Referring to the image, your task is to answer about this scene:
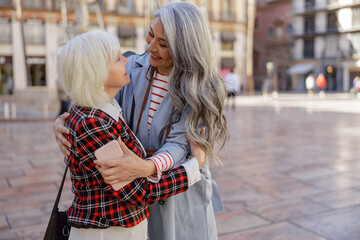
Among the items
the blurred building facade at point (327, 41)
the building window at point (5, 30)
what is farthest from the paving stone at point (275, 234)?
the blurred building facade at point (327, 41)

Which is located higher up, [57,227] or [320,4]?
[320,4]

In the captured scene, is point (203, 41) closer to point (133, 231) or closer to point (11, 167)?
point (133, 231)

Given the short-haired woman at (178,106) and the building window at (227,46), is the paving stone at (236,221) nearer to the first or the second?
the short-haired woman at (178,106)

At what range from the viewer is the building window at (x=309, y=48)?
4581cm

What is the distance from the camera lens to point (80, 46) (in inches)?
57.4

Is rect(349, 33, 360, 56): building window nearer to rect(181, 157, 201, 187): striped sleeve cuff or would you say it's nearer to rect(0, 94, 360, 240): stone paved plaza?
rect(0, 94, 360, 240): stone paved plaza

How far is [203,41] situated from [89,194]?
0.76 metres

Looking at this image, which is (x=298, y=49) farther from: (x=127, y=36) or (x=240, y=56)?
(x=127, y=36)

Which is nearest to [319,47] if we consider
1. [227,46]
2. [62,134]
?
[227,46]

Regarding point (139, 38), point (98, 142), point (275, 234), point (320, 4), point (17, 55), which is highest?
point (320, 4)

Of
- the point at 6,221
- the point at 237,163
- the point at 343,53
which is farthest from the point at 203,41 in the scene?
the point at 343,53

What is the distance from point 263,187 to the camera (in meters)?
4.77

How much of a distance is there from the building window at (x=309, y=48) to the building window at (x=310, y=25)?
1005mm

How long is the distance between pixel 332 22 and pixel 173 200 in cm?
4692
